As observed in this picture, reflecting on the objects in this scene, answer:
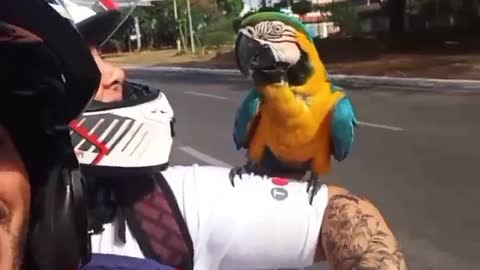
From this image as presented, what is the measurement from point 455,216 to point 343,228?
6573mm

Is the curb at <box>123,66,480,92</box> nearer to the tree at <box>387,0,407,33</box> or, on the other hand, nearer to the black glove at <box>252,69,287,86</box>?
the tree at <box>387,0,407,33</box>

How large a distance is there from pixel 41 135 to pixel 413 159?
988cm

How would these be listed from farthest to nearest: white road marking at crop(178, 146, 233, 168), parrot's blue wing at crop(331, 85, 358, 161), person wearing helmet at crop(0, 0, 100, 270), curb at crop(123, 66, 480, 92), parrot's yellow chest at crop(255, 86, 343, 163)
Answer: curb at crop(123, 66, 480, 92), white road marking at crop(178, 146, 233, 168), parrot's blue wing at crop(331, 85, 358, 161), parrot's yellow chest at crop(255, 86, 343, 163), person wearing helmet at crop(0, 0, 100, 270)

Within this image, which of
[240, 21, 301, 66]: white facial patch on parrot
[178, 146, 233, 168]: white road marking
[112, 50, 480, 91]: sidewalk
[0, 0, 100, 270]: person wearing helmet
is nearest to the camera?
[0, 0, 100, 270]: person wearing helmet

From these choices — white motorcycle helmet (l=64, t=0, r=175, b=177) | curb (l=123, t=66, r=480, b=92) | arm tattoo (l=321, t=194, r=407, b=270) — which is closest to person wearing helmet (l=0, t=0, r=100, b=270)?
white motorcycle helmet (l=64, t=0, r=175, b=177)

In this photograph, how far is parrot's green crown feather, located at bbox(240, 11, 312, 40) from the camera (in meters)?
2.52

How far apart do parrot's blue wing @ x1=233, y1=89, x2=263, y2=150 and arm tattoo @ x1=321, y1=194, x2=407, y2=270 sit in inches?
35.1

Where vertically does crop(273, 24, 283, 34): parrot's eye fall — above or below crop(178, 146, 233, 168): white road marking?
above

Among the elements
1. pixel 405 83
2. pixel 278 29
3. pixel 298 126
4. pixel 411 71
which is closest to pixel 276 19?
pixel 278 29

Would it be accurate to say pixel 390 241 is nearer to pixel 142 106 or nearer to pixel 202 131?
pixel 142 106

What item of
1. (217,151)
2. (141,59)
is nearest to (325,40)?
(141,59)

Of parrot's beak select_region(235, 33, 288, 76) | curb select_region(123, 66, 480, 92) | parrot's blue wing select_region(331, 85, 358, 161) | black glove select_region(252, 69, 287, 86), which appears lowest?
curb select_region(123, 66, 480, 92)

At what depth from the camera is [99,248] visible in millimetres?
1870

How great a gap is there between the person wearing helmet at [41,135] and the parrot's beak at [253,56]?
1110mm
